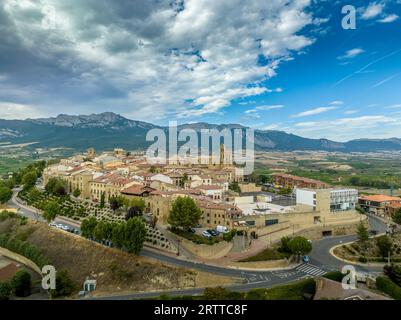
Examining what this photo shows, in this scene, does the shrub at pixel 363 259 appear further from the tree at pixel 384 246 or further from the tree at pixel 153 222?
the tree at pixel 153 222

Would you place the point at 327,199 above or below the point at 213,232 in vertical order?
above

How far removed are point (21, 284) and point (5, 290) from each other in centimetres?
221

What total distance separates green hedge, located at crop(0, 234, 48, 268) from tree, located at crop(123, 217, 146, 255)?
13940 millimetres

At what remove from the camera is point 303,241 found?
40.7 meters

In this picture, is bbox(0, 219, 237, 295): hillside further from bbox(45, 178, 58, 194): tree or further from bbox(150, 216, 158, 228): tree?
bbox(45, 178, 58, 194): tree

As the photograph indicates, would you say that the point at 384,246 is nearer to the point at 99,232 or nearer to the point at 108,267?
the point at 108,267

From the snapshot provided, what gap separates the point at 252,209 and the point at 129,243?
69.9ft

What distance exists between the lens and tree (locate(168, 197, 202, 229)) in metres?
44.3

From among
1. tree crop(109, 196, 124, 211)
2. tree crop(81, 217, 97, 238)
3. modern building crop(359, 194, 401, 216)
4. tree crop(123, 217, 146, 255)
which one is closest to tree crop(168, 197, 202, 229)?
tree crop(123, 217, 146, 255)

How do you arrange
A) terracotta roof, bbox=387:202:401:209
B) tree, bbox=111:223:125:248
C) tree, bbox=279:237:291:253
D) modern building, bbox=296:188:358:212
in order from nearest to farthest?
1. tree, bbox=279:237:291:253
2. tree, bbox=111:223:125:248
3. modern building, bbox=296:188:358:212
4. terracotta roof, bbox=387:202:401:209

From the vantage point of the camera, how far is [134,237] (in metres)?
40.6

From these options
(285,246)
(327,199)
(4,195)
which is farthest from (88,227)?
Answer: (327,199)

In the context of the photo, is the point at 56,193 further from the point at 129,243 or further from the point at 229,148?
the point at 229,148
